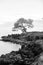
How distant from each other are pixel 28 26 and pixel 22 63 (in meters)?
28.8

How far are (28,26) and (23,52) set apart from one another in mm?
26519

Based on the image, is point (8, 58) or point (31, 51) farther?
point (31, 51)

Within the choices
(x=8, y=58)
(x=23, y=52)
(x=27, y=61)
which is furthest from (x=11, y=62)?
(x=23, y=52)

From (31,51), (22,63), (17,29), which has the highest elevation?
(17,29)

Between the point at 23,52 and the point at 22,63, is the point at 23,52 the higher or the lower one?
the higher one

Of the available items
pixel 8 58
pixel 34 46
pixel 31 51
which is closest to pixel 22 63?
pixel 8 58

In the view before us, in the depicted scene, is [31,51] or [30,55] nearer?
[30,55]

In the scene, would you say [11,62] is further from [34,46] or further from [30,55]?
[34,46]

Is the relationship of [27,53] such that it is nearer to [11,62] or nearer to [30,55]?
[30,55]

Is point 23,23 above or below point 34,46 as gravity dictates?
above

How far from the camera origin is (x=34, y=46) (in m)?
16.2

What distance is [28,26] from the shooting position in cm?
4072

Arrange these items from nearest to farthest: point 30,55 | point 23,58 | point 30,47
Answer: point 23,58
point 30,55
point 30,47

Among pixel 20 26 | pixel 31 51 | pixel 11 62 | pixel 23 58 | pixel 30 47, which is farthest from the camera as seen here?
pixel 20 26
